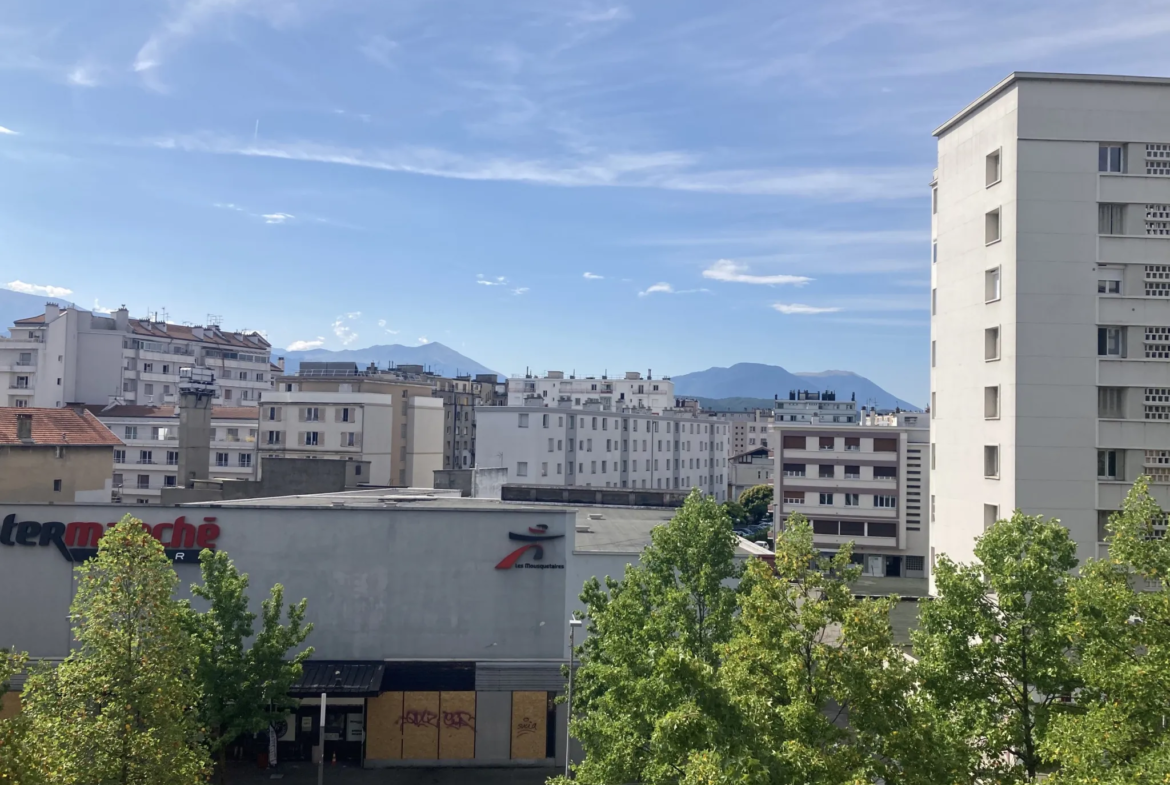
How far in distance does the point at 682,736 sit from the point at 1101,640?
29.0 ft

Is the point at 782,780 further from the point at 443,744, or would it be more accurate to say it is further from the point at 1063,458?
the point at 1063,458

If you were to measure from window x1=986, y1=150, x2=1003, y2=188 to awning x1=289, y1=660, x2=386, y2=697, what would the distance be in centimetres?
3224

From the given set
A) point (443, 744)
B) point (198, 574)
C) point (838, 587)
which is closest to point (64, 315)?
point (198, 574)

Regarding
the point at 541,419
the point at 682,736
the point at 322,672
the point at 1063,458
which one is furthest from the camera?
the point at 541,419

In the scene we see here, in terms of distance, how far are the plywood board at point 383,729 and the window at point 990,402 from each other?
89.3 ft

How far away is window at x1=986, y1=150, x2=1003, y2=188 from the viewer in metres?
38.9

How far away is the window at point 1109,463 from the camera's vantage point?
1465 inches

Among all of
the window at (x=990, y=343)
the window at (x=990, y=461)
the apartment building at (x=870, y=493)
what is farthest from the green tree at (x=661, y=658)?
the apartment building at (x=870, y=493)

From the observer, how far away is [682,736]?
45.3 ft

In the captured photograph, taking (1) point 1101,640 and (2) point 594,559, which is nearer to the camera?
(1) point 1101,640

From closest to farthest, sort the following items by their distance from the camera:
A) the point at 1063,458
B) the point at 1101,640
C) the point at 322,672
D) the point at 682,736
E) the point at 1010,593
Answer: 1. the point at 682,736
2. the point at 1101,640
3. the point at 1010,593
4. the point at 322,672
5. the point at 1063,458

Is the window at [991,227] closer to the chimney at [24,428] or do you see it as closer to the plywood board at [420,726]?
the plywood board at [420,726]

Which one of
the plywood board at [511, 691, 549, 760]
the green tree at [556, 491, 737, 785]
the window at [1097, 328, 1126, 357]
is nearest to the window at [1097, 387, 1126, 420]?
the window at [1097, 328, 1126, 357]

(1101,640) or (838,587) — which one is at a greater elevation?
(838,587)
